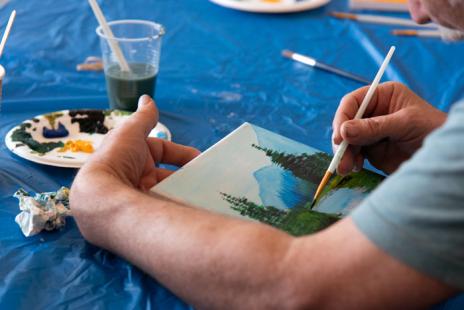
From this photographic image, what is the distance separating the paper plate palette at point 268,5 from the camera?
1.76 metres

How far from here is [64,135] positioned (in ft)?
3.80

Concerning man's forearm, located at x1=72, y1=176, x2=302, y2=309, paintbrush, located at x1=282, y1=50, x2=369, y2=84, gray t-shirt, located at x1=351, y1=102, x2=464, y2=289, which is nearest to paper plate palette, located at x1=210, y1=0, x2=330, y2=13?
paintbrush, located at x1=282, y1=50, x2=369, y2=84

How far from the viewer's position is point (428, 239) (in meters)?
0.57

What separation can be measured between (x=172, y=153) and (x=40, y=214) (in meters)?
0.25

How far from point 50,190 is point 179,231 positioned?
0.36m

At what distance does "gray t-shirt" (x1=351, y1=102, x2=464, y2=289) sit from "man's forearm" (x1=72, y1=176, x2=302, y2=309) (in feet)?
0.40

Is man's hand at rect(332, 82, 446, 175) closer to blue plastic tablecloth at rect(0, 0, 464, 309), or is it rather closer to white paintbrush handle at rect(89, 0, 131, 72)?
blue plastic tablecloth at rect(0, 0, 464, 309)

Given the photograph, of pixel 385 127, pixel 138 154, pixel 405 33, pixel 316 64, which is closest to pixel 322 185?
pixel 385 127

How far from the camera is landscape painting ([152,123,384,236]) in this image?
33.6 inches

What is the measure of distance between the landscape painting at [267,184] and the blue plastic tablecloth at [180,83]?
155mm

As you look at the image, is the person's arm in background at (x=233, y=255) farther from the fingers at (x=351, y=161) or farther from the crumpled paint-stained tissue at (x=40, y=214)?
the fingers at (x=351, y=161)

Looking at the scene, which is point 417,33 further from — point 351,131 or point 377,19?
point 351,131

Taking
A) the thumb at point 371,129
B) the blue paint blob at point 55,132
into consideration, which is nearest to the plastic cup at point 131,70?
the blue paint blob at point 55,132

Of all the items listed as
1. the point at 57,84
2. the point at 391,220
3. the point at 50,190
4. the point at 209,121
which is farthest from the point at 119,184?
the point at 57,84
